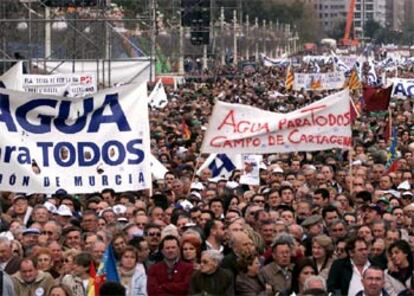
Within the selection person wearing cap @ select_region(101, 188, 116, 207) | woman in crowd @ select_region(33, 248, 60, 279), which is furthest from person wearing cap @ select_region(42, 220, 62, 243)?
person wearing cap @ select_region(101, 188, 116, 207)

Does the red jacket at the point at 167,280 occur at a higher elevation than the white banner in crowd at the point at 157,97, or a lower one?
higher

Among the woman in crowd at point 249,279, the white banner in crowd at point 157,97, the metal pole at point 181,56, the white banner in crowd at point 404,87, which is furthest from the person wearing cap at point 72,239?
the metal pole at point 181,56

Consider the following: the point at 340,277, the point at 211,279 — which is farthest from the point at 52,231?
the point at 340,277

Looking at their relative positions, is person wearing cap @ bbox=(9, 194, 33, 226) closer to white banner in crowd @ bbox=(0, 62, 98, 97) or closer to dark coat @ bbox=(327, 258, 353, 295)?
dark coat @ bbox=(327, 258, 353, 295)

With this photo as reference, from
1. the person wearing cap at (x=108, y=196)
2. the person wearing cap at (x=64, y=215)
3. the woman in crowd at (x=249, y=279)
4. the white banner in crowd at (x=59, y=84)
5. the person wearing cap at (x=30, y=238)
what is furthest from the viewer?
the white banner in crowd at (x=59, y=84)

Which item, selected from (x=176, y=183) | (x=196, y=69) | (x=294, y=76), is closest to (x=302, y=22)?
(x=196, y=69)

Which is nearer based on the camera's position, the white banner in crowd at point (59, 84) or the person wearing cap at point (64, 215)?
the person wearing cap at point (64, 215)

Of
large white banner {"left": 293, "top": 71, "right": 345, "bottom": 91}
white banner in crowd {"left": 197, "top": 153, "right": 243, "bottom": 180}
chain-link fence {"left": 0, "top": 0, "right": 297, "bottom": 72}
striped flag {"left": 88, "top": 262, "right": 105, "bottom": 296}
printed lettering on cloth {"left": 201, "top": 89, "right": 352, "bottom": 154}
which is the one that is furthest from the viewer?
large white banner {"left": 293, "top": 71, "right": 345, "bottom": 91}

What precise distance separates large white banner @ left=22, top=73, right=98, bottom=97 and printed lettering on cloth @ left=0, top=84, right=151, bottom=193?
8.92 m

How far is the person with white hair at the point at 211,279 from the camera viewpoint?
11.9m

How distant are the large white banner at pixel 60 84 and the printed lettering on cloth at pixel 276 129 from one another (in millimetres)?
6753

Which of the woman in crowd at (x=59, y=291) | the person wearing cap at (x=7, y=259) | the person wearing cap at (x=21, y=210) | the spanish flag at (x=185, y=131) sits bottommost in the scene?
the spanish flag at (x=185, y=131)

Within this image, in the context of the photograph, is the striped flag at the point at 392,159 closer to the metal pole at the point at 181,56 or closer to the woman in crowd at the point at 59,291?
the woman in crowd at the point at 59,291

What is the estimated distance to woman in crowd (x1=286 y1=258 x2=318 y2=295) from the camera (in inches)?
477
